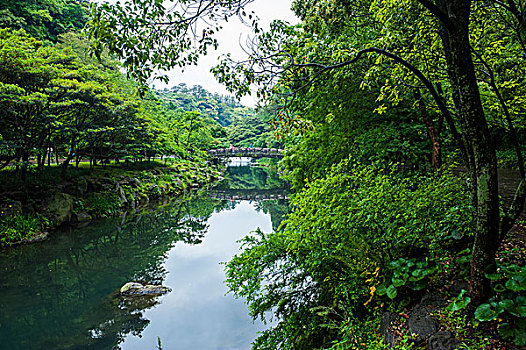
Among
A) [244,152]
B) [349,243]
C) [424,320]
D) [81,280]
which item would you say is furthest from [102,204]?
[244,152]

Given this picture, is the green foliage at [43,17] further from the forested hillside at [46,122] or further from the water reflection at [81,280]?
the water reflection at [81,280]

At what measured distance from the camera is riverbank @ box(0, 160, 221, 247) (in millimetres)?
9758

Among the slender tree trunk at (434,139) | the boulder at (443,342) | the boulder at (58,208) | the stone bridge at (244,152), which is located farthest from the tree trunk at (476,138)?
the stone bridge at (244,152)

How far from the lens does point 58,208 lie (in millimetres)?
11344

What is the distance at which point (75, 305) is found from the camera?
6.48m

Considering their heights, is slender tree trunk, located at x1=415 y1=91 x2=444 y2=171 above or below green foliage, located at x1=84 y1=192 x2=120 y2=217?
above

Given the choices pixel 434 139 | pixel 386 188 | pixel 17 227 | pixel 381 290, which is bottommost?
pixel 17 227

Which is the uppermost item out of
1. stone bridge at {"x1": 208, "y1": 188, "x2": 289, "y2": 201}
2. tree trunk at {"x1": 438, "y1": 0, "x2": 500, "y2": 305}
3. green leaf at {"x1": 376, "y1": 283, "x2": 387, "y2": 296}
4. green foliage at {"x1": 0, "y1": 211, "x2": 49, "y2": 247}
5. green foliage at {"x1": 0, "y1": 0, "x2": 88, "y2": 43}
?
green foliage at {"x1": 0, "y1": 0, "x2": 88, "y2": 43}

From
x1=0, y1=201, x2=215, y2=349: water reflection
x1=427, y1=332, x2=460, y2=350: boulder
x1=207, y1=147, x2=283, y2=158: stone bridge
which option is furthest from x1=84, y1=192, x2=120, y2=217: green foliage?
x1=207, y1=147, x2=283, y2=158: stone bridge

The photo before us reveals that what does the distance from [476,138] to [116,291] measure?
7585 millimetres

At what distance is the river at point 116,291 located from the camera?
5.45 m

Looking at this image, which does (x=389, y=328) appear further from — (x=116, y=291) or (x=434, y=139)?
(x=116, y=291)

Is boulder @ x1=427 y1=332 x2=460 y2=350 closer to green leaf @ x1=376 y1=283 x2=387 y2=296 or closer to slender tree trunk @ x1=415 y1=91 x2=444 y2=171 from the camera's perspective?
green leaf @ x1=376 y1=283 x2=387 y2=296

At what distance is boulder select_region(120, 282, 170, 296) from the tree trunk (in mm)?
6522
